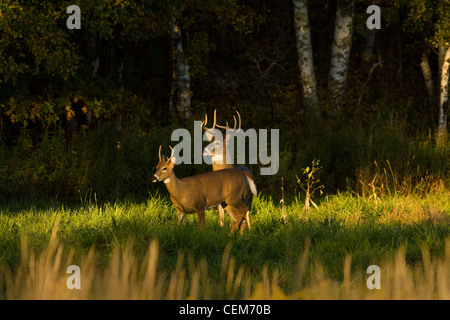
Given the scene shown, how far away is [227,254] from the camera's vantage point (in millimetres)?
7027

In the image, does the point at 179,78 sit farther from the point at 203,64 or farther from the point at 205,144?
the point at 205,144

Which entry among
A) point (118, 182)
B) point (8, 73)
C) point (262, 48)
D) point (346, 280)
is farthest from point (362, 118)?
point (346, 280)

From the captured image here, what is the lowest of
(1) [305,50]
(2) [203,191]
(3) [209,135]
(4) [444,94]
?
(2) [203,191]

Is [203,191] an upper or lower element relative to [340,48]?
lower

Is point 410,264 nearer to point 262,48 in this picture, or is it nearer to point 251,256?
point 251,256

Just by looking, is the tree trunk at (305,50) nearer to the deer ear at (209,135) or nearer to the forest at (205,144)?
the forest at (205,144)

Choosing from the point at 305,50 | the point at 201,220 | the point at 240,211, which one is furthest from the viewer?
the point at 305,50

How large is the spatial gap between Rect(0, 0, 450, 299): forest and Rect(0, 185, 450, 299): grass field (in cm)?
3

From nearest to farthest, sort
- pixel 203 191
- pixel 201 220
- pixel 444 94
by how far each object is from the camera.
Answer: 1. pixel 201 220
2. pixel 203 191
3. pixel 444 94

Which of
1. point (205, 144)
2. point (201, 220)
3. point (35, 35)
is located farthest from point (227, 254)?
point (205, 144)

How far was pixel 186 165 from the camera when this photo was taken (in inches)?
576

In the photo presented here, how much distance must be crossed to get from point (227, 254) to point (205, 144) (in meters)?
8.24

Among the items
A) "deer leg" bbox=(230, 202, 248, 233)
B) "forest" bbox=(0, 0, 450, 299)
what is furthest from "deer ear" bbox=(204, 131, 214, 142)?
"deer leg" bbox=(230, 202, 248, 233)
